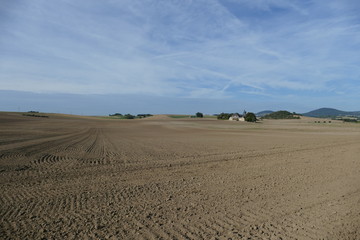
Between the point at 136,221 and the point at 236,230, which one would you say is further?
the point at 136,221

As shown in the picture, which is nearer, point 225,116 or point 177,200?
point 177,200

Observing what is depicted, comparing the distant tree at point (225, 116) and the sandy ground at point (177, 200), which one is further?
the distant tree at point (225, 116)

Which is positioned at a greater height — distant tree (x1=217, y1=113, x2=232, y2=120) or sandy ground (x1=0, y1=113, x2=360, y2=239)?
distant tree (x1=217, y1=113, x2=232, y2=120)

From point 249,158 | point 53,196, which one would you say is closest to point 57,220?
point 53,196

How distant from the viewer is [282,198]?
679 cm

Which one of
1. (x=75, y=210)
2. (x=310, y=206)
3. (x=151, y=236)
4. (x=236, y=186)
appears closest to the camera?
(x=151, y=236)

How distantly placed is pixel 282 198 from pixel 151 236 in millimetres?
4094

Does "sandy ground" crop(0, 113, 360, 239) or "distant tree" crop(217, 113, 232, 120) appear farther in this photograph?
"distant tree" crop(217, 113, 232, 120)

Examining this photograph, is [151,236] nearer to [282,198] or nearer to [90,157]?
[282,198]

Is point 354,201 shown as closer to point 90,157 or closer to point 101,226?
point 101,226

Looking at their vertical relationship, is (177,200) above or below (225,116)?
below

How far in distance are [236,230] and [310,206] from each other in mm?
2573

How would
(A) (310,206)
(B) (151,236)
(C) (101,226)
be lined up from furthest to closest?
(A) (310,206), (C) (101,226), (B) (151,236)

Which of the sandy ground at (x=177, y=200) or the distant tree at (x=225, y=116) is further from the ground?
the distant tree at (x=225, y=116)
